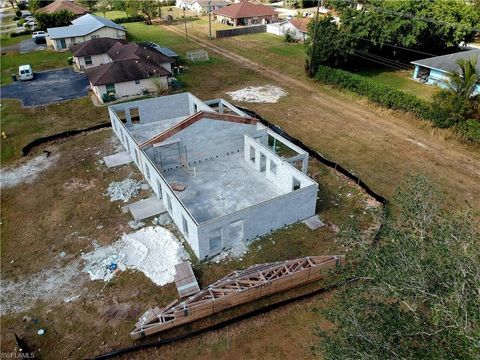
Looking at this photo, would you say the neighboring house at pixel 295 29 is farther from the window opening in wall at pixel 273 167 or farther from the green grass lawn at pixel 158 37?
the window opening in wall at pixel 273 167

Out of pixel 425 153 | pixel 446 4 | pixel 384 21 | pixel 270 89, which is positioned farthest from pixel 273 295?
pixel 446 4

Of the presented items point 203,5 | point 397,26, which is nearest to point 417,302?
point 397,26

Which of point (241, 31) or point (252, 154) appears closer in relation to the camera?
point (252, 154)

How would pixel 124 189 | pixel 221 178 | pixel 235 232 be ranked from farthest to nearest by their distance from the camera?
pixel 221 178, pixel 124 189, pixel 235 232

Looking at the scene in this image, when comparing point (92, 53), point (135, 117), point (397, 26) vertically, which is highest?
point (397, 26)

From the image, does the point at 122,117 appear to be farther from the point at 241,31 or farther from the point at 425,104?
the point at 241,31

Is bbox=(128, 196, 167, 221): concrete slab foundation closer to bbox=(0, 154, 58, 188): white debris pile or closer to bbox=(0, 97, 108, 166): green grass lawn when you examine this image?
bbox=(0, 154, 58, 188): white debris pile

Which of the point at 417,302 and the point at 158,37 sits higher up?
the point at 417,302
